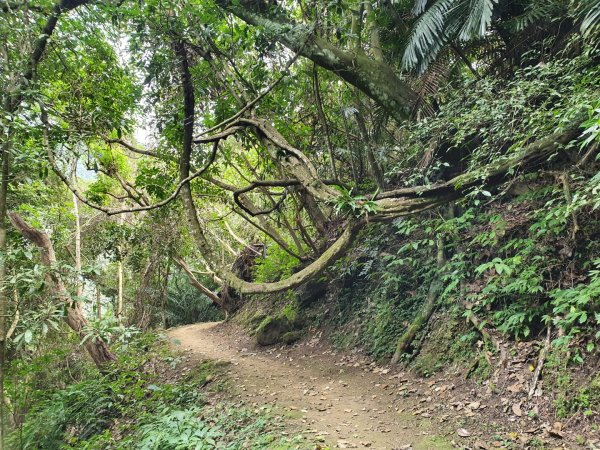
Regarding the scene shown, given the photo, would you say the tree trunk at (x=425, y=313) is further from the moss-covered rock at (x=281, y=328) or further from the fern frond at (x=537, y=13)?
the moss-covered rock at (x=281, y=328)

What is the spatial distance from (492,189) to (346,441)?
424 cm

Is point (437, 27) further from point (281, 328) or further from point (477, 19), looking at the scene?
point (281, 328)

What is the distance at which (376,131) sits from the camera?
26.4 feet

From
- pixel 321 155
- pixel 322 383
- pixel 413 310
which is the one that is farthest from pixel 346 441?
pixel 321 155

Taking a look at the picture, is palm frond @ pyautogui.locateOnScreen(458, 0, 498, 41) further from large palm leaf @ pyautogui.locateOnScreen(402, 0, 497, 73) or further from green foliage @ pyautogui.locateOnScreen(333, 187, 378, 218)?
green foliage @ pyautogui.locateOnScreen(333, 187, 378, 218)

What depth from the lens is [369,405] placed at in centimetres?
538

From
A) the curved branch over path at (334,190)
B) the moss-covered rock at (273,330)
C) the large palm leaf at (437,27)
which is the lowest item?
the moss-covered rock at (273,330)

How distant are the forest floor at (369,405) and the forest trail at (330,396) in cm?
1

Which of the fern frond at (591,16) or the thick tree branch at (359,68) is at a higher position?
the thick tree branch at (359,68)

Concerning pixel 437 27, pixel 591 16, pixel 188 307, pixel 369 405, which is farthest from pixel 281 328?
pixel 188 307

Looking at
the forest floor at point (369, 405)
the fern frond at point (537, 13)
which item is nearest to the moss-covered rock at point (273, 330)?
the forest floor at point (369, 405)

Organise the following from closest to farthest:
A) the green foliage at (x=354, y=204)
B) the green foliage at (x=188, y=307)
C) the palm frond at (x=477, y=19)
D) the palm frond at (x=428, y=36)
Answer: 1. the green foliage at (x=354, y=204)
2. the palm frond at (x=477, y=19)
3. the palm frond at (x=428, y=36)
4. the green foliage at (x=188, y=307)

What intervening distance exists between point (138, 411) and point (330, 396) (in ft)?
11.8

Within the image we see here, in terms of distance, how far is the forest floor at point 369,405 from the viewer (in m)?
3.98
